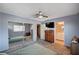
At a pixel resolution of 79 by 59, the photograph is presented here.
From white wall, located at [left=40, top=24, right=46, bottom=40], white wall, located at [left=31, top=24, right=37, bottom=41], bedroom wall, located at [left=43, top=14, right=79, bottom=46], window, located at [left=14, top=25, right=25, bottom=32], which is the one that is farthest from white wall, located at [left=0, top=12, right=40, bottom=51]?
bedroom wall, located at [left=43, top=14, right=79, bottom=46]

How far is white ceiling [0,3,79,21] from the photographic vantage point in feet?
4.91

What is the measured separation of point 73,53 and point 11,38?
131cm

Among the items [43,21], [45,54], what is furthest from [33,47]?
[43,21]

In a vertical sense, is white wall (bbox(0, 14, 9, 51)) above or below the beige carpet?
above

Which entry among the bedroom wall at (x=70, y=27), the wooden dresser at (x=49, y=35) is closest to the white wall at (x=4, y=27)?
the wooden dresser at (x=49, y=35)

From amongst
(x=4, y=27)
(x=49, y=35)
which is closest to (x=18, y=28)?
(x=4, y=27)

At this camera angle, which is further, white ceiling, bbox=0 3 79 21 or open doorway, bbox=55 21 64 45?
open doorway, bbox=55 21 64 45

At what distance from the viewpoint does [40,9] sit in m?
1.63

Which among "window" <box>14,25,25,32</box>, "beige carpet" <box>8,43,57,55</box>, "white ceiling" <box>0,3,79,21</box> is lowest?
"beige carpet" <box>8,43,57,55</box>

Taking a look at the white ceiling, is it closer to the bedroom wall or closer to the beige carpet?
the bedroom wall

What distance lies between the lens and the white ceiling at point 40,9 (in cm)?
150

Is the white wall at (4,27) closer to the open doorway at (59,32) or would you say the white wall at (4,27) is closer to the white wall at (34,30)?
the white wall at (34,30)

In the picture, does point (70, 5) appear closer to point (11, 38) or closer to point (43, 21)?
point (43, 21)

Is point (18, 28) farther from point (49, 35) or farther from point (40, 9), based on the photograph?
point (49, 35)
